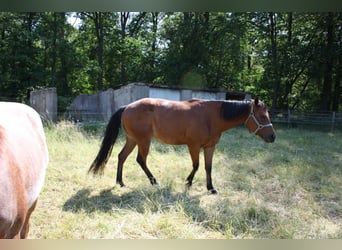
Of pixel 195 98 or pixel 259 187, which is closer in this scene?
pixel 259 187

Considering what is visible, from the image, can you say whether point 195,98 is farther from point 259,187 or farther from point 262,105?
point 259,187

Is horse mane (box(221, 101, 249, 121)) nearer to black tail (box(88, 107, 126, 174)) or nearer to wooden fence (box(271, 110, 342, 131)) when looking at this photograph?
wooden fence (box(271, 110, 342, 131))

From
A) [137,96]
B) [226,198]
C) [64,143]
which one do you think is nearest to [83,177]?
[64,143]

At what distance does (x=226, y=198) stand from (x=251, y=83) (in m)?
0.96

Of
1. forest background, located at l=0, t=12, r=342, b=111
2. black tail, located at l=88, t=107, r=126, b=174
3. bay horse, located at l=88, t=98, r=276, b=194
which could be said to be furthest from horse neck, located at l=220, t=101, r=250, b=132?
black tail, located at l=88, t=107, r=126, b=174

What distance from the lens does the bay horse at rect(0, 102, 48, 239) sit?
31.7 inches

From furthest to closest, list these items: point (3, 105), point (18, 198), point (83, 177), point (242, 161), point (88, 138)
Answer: point (242, 161) < point (88, 138) < point (83, 177) < point (3, 105) < point (18, 198)

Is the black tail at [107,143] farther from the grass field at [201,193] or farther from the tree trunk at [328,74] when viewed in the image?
the tree trunk at [328,74]

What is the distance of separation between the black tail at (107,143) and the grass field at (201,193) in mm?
87

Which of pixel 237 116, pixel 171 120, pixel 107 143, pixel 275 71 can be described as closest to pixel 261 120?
pixel 237 116

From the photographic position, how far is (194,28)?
2.22 m

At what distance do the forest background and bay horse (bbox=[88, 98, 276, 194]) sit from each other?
0.21 metres

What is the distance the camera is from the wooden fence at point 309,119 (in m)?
2.32

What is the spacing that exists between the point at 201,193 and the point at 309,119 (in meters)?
1.28
